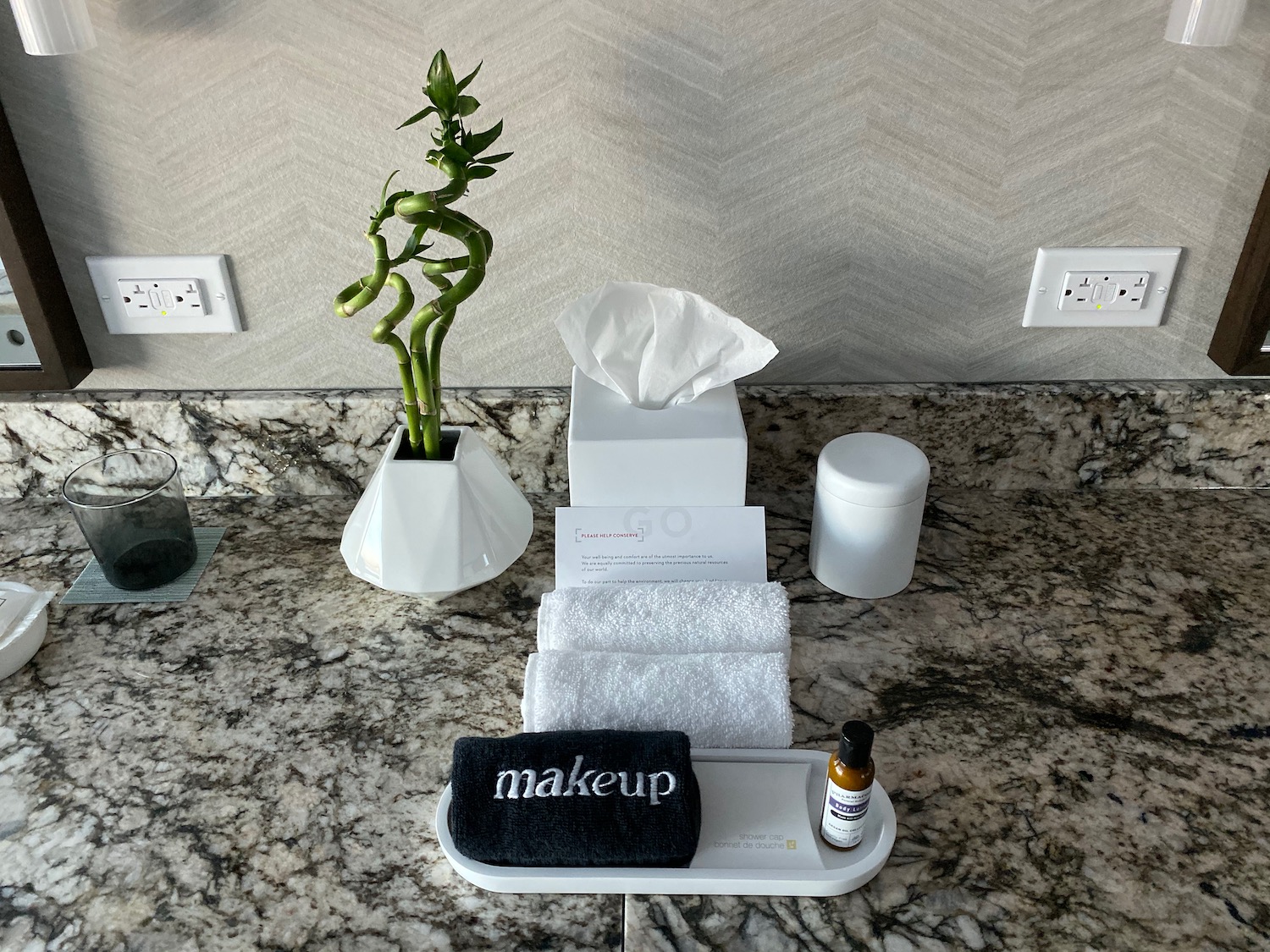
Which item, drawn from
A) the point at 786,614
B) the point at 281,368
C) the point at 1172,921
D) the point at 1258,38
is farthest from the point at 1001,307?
the point at 281,368

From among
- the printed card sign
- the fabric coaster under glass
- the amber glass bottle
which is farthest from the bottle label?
the fabric coaster under glass

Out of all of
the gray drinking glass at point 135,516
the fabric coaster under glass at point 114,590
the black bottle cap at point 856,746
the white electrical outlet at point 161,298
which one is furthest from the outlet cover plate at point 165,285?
the black bottle cap at point 856,746

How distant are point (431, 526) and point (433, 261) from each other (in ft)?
0.78

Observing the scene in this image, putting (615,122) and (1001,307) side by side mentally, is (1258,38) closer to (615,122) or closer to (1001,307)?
(1001,307)

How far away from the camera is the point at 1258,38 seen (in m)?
0.88

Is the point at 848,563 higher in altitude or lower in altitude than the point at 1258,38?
lower

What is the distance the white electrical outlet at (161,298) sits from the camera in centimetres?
100

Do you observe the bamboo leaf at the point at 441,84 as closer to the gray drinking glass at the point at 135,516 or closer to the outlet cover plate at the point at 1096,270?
the gray drinking glass at the point at 135,516

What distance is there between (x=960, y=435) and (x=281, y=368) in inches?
29.7

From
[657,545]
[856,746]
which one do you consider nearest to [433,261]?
[657,545]

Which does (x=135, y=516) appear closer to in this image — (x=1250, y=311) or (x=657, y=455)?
(x=657, y=455)

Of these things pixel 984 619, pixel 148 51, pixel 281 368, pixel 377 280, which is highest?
pixel 148 51

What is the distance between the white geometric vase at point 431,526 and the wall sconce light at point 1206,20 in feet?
2.40

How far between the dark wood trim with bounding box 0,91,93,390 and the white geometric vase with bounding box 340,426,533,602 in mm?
379
